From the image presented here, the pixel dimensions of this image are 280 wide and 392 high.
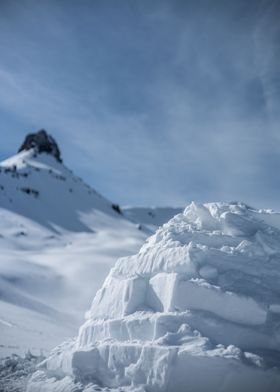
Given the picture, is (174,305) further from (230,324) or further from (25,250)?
(25,250)

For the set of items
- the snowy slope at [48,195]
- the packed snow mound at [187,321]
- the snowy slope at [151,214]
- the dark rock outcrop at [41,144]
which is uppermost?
the dark rock outcrop at [41,144]

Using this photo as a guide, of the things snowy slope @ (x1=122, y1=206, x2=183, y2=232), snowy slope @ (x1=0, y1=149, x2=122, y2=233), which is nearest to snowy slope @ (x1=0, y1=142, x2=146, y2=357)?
snowy slope @ (x1=0, y1=149, x2=122, y2=233)

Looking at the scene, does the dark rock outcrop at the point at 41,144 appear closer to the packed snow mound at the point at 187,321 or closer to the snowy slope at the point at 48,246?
the snowy slope at the point at 48,246

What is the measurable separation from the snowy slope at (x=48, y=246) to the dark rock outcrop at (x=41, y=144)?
7.67ft

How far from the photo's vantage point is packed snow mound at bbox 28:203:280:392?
842 cm

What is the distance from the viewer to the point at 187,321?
946cm

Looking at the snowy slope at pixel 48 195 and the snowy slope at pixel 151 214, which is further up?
the snowy slope at pixel 151 214

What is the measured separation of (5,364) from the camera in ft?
38.1

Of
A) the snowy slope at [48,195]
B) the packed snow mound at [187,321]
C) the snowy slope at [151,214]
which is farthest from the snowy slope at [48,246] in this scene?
the snowy slope at [151,214]

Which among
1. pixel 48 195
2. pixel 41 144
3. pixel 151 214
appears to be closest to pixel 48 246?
pixel 48 195

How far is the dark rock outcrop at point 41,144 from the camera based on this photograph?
257ft

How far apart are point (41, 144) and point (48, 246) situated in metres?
42.5

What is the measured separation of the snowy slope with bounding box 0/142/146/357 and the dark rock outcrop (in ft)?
7.67

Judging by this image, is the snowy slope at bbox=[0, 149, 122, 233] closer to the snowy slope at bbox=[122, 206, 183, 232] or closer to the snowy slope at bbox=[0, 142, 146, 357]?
the snowy slope at bbox=[0, 142, 146, 357]
